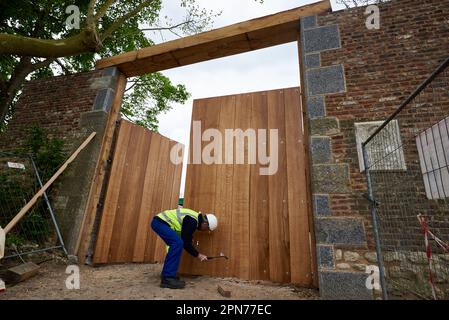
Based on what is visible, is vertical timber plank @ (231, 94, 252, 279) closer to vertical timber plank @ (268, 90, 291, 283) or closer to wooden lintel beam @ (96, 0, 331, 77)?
vertical timber plank @ (268, 90, 291, 283)

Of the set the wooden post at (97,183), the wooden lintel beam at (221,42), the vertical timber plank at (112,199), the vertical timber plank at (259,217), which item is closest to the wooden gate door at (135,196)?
the vertical timber plank at (112,199)

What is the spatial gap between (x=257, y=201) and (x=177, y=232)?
4.25ft

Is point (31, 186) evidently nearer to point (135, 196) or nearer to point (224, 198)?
point (135, 196)

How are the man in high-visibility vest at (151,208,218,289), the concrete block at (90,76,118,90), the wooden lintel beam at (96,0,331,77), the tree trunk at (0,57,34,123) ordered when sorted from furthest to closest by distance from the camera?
1. the tree trunk at (0,57,34,123)
2. the concrete block at (90,76,118,90)
3. the wooden lintel beam at (96,0,331,77)
4. the man in high-visibility vest at (151,208,218,289)

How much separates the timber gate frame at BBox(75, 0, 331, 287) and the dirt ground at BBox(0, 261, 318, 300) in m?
0.86

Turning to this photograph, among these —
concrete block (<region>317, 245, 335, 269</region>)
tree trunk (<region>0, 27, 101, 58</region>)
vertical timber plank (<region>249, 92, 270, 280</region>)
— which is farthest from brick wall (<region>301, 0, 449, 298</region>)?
tree trunk (<region>0, 27, 101, 58</region>)

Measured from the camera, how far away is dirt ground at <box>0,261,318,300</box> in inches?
115

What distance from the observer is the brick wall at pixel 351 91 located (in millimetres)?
3010

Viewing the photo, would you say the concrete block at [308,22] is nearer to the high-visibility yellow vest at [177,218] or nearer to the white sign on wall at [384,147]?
the white sign on wall at [384,147]

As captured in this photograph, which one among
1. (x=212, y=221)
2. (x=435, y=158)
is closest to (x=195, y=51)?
(x=212, y=221)

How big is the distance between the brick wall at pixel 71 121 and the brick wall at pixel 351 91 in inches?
157

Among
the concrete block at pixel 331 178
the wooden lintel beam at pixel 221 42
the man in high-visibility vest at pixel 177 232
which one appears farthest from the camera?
the wooden lintel beam at pixel 221 42

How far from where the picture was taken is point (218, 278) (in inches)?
144
